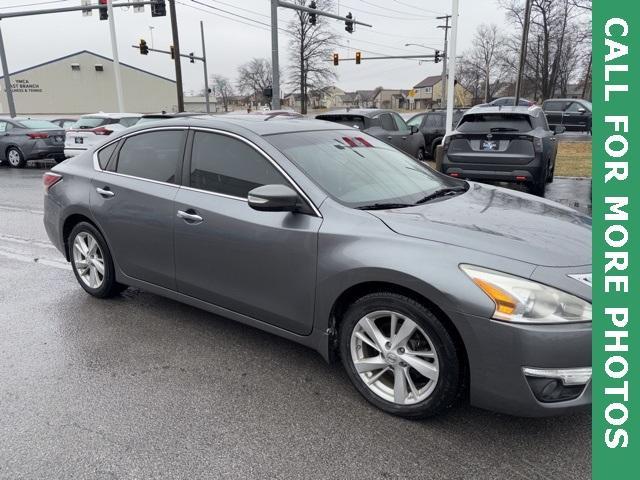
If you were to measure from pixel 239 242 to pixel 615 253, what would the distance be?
2177 mm

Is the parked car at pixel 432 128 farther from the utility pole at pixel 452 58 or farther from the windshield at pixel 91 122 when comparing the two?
the windshield at pixel 91 122

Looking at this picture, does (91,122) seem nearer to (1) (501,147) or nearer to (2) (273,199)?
(1) (501,147)

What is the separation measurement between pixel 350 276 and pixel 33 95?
67278 millimetres

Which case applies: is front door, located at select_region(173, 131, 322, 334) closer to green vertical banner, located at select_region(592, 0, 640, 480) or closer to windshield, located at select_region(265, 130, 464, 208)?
windshield, located at select_region(265, 130, 464, 208)

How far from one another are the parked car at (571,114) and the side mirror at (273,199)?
24617 mm

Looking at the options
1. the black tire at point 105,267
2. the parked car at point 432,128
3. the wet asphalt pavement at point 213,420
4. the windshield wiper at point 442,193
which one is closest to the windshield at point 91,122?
the parked car at point 432,128

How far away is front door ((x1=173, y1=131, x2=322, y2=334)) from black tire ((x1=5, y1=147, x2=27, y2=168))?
15.3m

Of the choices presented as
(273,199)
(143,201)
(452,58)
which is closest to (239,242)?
(273,199)

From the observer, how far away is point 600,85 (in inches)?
133

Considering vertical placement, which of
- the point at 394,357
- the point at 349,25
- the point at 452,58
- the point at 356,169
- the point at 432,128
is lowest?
the point at 394,357

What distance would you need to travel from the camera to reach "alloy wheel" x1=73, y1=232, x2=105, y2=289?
4602 millimetres

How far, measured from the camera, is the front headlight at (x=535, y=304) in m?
2.41

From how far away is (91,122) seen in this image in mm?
15242

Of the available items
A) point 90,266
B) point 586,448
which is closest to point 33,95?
point 90,266
